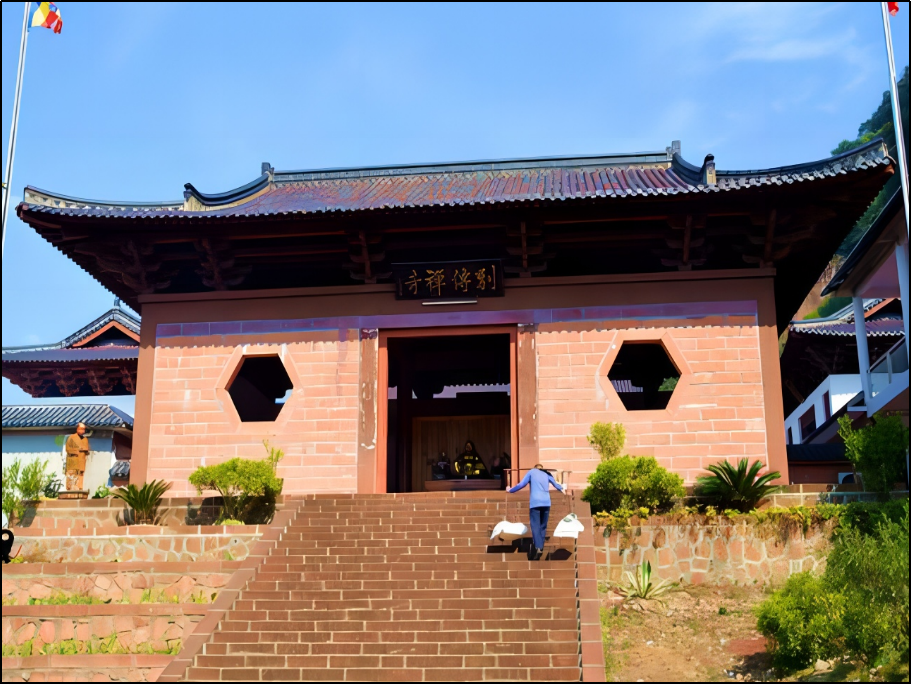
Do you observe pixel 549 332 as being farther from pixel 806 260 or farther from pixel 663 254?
pixel 806 260

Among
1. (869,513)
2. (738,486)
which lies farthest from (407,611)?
(869,513)

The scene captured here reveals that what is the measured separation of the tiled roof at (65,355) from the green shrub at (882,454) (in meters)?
16.4

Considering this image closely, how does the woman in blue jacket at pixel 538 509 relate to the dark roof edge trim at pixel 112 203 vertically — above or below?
below

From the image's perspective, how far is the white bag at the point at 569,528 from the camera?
1077cm

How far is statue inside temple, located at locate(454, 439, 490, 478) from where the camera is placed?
1866cm

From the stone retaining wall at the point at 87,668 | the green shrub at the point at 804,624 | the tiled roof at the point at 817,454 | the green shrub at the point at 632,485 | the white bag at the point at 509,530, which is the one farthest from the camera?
the tiled roof at the point at 817,454

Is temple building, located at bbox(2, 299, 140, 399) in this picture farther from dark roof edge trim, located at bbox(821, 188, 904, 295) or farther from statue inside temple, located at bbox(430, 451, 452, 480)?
dark roof edge trim, located at bbox(821, 188, 904, 295)

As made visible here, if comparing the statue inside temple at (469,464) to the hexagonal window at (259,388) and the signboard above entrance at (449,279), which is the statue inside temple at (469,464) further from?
the signboard above entrance at (449,279)

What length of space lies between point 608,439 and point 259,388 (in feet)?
27.1

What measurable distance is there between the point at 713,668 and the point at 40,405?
19.3m

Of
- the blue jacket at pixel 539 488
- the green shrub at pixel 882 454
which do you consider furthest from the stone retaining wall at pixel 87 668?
the green shrub at pixel 882 454

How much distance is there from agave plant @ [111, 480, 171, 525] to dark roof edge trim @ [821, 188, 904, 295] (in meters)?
11.5

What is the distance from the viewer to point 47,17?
13.6 meters

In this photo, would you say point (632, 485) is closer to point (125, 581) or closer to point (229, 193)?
point (125, 581)
